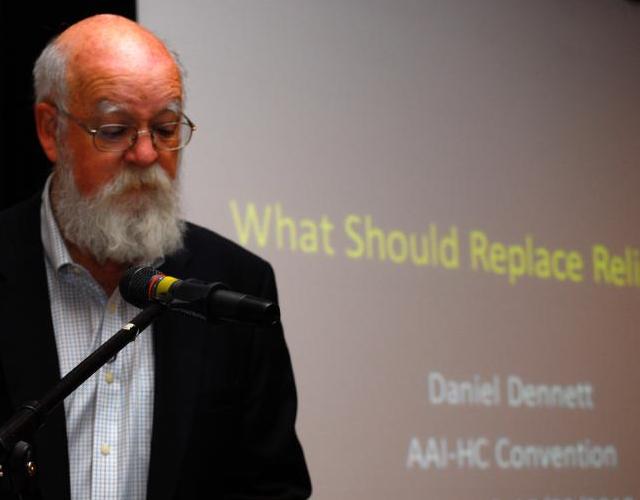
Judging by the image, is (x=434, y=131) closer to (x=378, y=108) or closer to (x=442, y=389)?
(x=378, y=108)

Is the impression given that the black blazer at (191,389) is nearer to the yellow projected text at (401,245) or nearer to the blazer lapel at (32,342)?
the blazer lapel at (32,342)

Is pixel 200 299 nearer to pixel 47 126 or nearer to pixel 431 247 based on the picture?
pixel 47 126

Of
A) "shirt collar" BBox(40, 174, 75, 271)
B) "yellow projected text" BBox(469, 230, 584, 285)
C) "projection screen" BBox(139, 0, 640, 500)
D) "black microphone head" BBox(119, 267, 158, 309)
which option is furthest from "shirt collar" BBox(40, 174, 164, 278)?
"yellow projected text" BBox(469, 230, 584, 285)

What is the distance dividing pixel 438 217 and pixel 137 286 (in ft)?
8.24

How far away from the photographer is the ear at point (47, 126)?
2.44 m

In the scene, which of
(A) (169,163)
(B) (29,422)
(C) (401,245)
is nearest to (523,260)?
(C) (401,245)

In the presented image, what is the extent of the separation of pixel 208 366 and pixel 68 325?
300 mm

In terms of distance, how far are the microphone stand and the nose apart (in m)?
0.77

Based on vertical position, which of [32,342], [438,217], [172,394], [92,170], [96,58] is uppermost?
[438,217]

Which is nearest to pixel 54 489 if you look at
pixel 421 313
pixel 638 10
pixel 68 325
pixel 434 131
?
pixel 68 325

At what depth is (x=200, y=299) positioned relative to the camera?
1507 mm

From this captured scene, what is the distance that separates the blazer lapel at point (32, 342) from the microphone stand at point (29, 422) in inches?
24.5

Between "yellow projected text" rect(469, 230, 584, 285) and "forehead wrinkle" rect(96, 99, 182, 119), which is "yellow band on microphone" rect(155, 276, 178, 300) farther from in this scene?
"yellow projected text" rect(469, 230, 584, 285)

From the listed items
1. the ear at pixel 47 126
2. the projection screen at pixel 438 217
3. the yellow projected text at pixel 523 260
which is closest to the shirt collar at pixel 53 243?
the ear at pixel 47 126
